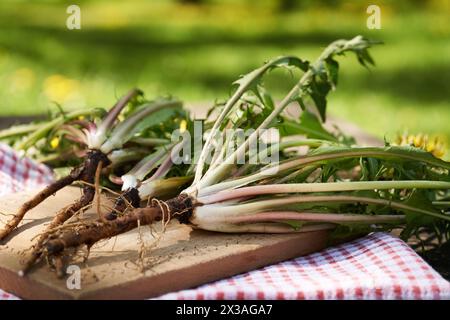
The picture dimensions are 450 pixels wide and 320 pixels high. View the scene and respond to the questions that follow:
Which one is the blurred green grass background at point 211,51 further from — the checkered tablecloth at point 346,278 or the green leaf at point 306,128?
the checkered tablecloth at point 346,278

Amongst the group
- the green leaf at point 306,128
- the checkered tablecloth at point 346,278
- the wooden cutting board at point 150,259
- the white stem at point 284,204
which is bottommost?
the checkered tablecloth at point 346,278

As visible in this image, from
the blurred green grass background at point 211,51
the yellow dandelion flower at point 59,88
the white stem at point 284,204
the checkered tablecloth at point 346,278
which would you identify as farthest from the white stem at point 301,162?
the yellow dandelion flower at point 59,88

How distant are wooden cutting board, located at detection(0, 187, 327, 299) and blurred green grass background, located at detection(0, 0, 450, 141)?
1659 mm

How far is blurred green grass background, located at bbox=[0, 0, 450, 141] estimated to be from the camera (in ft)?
13.9

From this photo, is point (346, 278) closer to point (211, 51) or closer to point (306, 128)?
point (306, 128)

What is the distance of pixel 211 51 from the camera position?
542cm

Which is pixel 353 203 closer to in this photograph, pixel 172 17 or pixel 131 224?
pixel 131 224

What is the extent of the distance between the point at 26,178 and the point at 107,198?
470 mm

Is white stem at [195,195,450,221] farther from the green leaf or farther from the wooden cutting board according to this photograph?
the green leaf

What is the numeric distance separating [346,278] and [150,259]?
38cm

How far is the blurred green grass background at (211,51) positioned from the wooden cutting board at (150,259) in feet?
5.44

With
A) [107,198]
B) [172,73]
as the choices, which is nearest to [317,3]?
[172,73]

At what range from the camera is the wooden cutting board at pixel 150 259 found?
1.56 metres

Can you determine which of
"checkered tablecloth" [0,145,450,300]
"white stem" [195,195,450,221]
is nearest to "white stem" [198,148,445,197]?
"white stem" [195,195,450,221]
